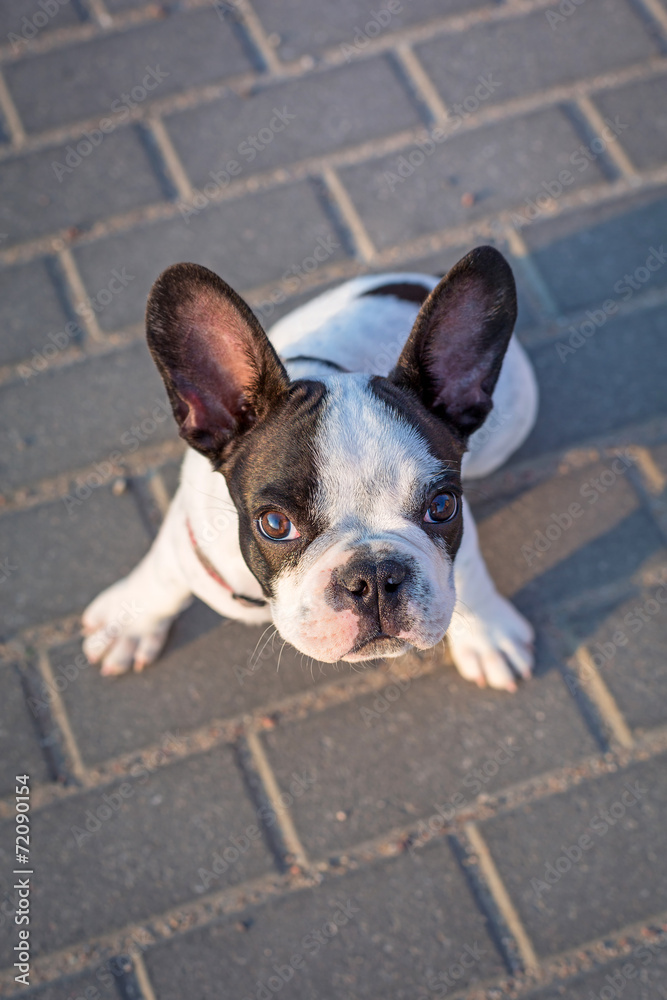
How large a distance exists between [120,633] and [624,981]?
2.69 meters

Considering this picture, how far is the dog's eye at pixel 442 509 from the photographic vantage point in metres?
2.92

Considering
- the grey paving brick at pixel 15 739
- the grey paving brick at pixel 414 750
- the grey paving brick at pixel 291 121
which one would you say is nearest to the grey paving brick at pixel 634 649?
the grey paving brick at pixel 414 750

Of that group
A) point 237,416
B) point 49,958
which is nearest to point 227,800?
point 49,958

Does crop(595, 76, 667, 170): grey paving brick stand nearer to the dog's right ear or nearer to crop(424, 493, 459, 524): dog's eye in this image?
crop(424, 493, 459, 524): dog's eye

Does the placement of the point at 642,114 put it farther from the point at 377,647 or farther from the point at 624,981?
the point at 624,981

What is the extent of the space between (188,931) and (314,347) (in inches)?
101

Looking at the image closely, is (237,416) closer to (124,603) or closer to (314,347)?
(314,347)

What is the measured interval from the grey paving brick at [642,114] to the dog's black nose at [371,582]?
3.63 meters

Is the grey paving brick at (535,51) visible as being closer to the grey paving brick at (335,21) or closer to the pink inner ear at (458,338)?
the grey paving brick at (335,21)

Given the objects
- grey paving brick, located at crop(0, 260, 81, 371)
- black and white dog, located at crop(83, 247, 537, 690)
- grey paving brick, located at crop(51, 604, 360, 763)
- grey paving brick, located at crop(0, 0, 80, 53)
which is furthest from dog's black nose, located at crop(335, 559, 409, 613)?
grey paving brick, located at crop(0, 0, 80, 53)

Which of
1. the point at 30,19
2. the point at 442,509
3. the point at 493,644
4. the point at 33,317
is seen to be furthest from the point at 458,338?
the point at 30,19

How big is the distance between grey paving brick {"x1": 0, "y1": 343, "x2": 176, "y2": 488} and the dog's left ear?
6.17 ft

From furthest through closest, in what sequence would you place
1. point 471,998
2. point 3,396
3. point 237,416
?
point 3,396
point 471,998
point 237,416

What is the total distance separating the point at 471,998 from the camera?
3.78 metres
